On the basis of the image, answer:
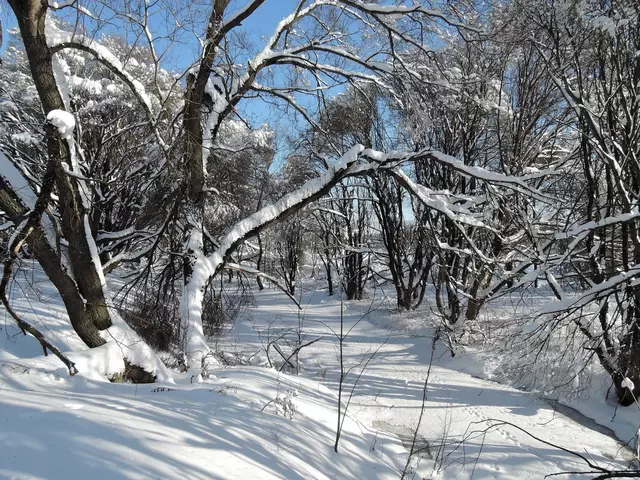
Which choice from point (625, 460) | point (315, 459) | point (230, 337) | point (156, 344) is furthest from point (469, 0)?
point (230, 337)

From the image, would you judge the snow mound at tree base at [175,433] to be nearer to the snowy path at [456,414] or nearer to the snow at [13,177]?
the snowy path at [456,414]

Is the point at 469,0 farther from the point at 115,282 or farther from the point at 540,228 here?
the point at 115,282

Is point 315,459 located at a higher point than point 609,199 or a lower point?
lower

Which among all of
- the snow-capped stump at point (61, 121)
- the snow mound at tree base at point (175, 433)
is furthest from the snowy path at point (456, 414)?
the snow-capped stump at point (61, 121)

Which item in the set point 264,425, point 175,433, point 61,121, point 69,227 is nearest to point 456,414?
point 264,425

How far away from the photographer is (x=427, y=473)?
4168 mm

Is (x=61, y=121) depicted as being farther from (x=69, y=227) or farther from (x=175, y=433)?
(x=175, y=433)

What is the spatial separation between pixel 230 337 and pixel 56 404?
9.33 meters

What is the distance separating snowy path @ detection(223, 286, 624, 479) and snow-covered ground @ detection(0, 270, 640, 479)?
2cm

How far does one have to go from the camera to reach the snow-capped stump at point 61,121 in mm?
3432

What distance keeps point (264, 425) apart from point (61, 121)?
127 inches

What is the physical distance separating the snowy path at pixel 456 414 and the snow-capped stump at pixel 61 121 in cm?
357

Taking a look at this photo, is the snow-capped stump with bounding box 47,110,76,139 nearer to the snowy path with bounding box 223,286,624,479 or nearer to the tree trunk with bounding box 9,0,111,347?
the tree trunk with bounding box 9,0,111,347

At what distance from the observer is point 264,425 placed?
3475 millimetres
